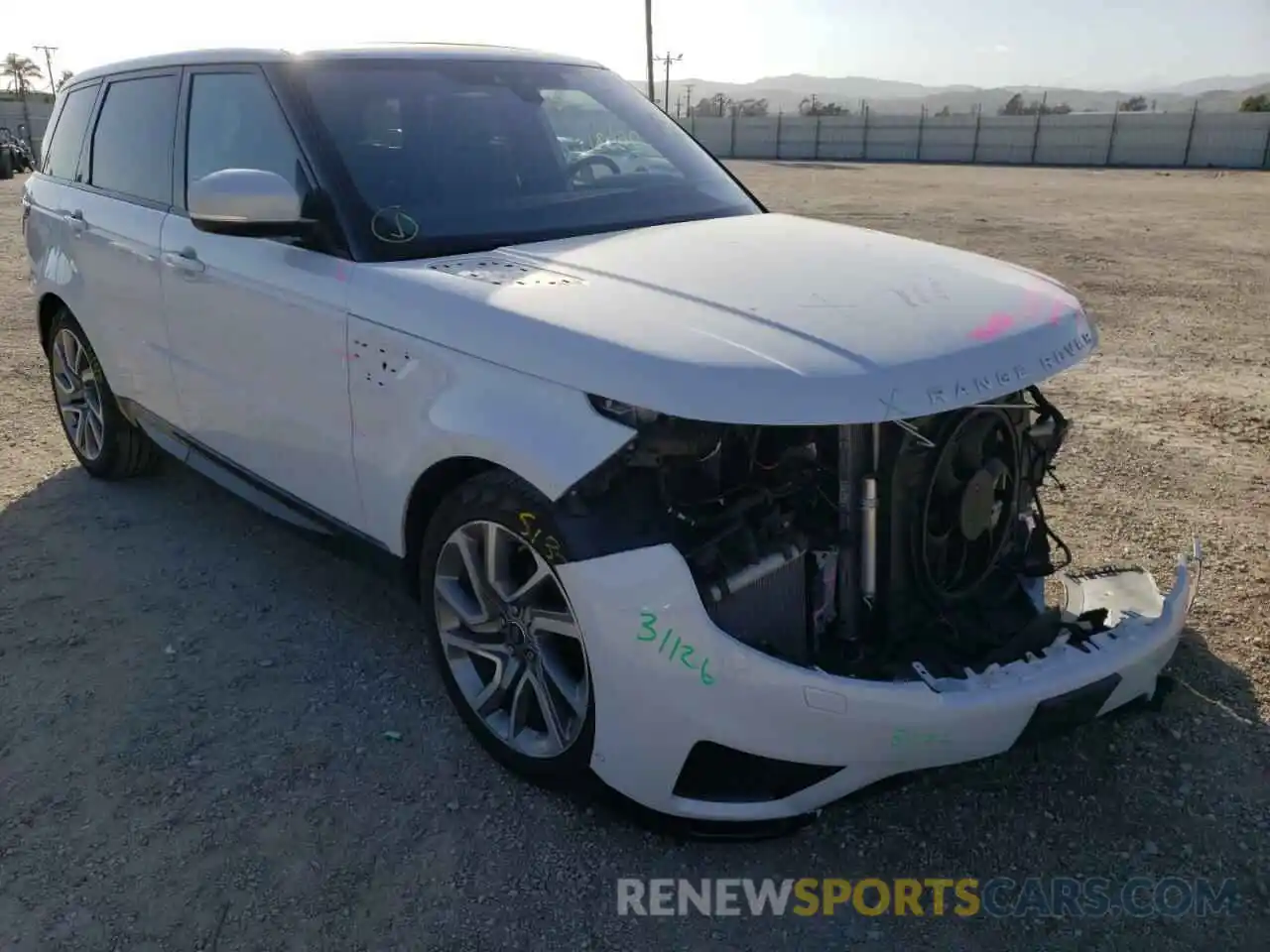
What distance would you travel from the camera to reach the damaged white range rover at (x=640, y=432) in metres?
2.25

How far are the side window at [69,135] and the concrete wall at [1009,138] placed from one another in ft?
137

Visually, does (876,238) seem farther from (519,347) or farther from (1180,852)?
(1180,852)

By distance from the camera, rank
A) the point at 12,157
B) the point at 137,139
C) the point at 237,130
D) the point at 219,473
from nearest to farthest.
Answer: the point at 237,130, the point at 219,473, the point at 137,139, the point at 12,157

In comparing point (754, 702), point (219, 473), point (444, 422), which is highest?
point (444, 422)

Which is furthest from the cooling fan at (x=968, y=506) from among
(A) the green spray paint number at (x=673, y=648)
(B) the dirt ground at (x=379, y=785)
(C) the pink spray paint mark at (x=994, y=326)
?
(A) the green spray paint number at (x=673, y=648)

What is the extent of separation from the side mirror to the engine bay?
126cm

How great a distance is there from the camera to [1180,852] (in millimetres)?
2553

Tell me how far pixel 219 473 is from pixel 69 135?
217cm

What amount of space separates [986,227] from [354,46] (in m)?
13.6

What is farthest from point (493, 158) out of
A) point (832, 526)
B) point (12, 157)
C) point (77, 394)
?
point (12, 157)

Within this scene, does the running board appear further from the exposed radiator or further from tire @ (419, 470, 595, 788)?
the exposed radiator

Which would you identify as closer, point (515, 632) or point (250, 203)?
point (515, 632)

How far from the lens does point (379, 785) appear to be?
284cm

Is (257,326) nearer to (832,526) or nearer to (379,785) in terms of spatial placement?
(379,785)
